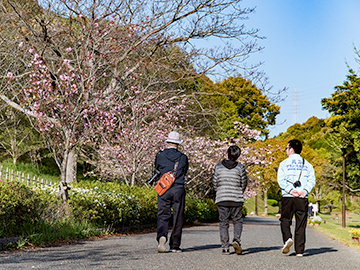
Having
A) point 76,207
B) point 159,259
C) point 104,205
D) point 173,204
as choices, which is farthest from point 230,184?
point 76,207

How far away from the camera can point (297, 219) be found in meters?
6.94

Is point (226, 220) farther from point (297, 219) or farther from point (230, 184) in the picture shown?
point (297, 219)

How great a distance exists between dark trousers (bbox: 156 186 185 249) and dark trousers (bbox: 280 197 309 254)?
1.70 meters

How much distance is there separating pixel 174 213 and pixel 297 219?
202 centimetres

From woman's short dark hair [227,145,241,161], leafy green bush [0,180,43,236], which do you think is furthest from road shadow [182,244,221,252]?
leafy green bush [0,180,43,236]

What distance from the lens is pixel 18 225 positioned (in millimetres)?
7621

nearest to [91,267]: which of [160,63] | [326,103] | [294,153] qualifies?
[294,153]

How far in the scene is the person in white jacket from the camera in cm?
688

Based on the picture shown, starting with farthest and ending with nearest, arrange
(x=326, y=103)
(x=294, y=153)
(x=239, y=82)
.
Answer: (x=239, y=82)
(x=326, y=103)
(x=294, y=153)

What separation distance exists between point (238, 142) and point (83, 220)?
38.0ft

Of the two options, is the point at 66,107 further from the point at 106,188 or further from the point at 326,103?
the point at 326,103

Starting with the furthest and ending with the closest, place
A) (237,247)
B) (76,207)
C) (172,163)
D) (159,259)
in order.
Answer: (76,207)
(172,163)
(237,247)
(159,259)

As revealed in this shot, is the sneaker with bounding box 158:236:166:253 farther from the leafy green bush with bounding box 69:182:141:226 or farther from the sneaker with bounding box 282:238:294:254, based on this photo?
the leafy green bush with bounding box 69:182:141:226

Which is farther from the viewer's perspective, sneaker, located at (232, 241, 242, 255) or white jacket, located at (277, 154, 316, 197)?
white jacket, located at (277, 154, 316, 197)
